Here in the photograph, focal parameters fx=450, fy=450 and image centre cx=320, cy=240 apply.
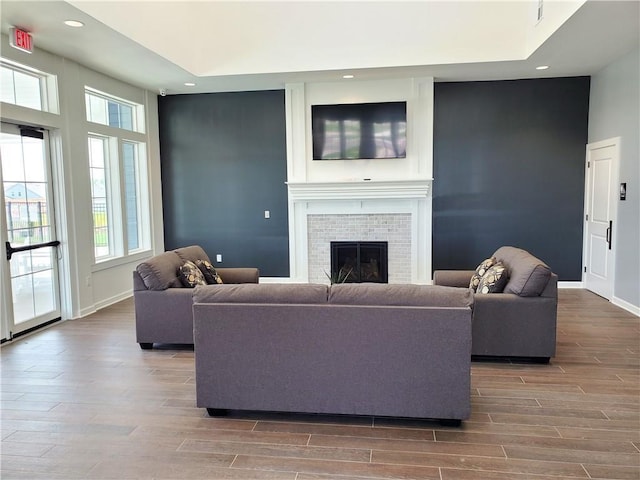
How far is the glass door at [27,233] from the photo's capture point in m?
4.54

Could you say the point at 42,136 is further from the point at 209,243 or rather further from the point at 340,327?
the point at 340,327

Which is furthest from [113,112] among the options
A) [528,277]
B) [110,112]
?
[528,277]

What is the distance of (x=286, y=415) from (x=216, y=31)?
500cm

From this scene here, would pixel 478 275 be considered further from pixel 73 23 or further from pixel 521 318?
pixel 73 23

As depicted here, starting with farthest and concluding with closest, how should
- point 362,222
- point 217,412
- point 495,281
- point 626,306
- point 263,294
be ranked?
point 362,222, point 626,306, point 495,281, point 217,412, point 263,294

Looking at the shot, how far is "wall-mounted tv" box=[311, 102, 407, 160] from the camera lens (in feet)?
21.4

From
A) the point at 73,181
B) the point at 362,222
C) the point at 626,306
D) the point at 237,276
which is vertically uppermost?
the point at 73,181

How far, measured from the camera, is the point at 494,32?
5.50 m

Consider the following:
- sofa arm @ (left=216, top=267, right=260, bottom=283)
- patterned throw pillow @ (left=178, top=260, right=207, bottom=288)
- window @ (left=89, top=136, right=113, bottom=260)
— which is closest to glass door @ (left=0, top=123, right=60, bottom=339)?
window @ (left=89, top=136, right=113, bottom=260)

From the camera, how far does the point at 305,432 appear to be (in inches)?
107

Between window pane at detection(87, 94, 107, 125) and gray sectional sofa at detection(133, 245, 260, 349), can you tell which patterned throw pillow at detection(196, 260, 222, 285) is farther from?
window pane at detection(87, 94, 107, 125)

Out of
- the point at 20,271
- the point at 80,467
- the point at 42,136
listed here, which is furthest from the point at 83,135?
the point at 80,467

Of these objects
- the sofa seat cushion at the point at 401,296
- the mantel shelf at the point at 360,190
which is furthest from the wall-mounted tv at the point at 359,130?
the sofa seat cushion at the point at 401,296

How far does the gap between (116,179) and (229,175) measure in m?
1.66
